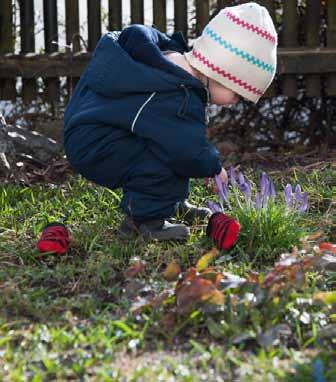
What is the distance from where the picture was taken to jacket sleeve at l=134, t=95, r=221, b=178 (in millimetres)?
3593

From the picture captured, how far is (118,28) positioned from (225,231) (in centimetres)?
312

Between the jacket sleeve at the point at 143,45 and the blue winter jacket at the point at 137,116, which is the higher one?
the jacket sleeve at the point at 143,45

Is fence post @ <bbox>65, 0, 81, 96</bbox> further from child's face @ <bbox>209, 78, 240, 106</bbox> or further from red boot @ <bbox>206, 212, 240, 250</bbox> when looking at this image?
red boot @ <bbox>206, 212, 240, 250</bbox>

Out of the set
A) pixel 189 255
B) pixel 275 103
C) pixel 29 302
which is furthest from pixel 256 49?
pixel 275 103

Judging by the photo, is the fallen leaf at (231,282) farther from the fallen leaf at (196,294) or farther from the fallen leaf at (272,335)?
the fallen leaf at (272,335)

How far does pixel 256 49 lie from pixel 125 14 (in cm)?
354

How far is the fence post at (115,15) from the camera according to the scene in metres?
6.36

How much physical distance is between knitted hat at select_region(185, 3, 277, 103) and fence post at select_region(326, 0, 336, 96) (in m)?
2.46

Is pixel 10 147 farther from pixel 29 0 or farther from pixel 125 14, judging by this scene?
pixel 125 14

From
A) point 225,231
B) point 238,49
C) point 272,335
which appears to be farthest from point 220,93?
point 272,335

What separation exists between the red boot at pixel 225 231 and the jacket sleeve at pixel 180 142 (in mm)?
195

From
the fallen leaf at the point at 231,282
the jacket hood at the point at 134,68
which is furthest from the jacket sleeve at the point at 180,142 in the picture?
the fallen leaf at the point at 231,282

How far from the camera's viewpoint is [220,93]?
12.4 ft

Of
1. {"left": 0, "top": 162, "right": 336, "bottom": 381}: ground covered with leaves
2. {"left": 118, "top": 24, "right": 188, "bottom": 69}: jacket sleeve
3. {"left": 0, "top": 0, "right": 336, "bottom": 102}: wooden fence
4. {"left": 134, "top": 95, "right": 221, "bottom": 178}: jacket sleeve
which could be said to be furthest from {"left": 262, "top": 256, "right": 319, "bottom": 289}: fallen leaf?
{"left": 0, "top": 0, "right": 336, "bottom": 102}: wooden fence
